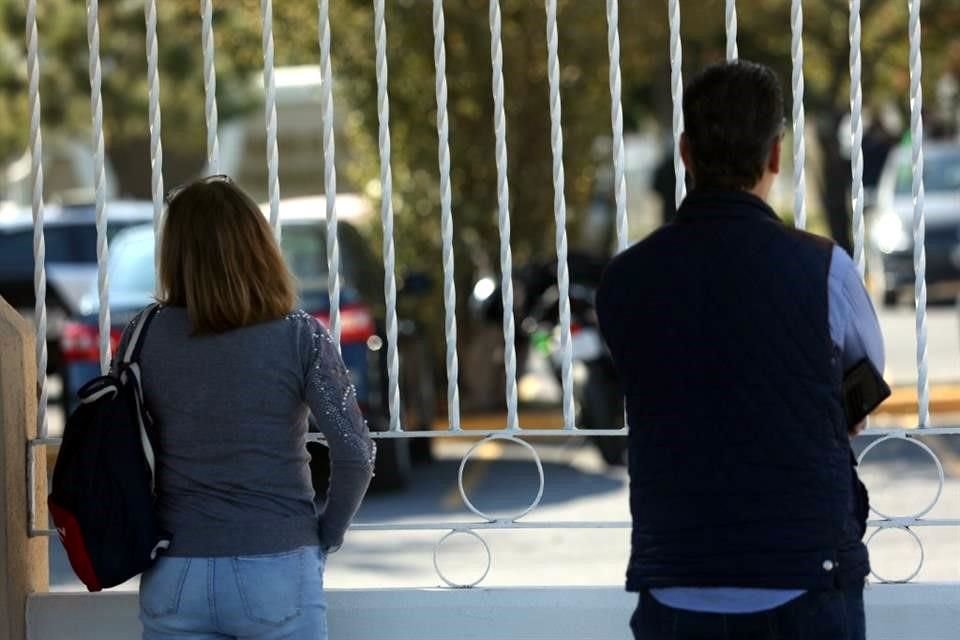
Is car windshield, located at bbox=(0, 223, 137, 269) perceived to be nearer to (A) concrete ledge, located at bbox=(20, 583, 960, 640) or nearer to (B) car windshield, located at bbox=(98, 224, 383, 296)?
(B) car windshield, located at bbox=(98, 224, 383, 296)

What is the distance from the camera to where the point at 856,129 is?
485 cm

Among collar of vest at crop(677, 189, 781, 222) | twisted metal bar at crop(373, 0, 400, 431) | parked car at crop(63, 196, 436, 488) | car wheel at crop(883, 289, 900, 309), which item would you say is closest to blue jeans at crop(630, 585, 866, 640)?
collar of vest at crop(677, 189, 781, 222)

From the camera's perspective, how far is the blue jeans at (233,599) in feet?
12.2

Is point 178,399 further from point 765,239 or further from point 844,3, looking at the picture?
point 844,3

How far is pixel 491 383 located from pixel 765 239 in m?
10.9

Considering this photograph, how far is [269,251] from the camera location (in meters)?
3.76

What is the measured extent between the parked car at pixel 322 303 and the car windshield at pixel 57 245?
4716 millimetres

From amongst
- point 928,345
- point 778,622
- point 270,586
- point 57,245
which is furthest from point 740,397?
point 928,345

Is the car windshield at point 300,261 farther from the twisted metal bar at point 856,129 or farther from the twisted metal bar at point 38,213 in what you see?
the twisted metal bar at point 856,129

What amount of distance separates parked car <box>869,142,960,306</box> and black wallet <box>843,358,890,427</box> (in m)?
19.4

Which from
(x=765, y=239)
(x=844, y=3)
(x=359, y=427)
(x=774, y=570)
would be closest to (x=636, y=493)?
(x=774, y=570)

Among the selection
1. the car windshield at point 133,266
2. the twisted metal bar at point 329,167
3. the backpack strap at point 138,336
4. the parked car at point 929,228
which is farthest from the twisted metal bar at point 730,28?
the parked car at point 929,228

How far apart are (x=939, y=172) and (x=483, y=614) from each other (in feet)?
64.4

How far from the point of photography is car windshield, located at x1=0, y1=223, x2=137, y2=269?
16750 millimetres
